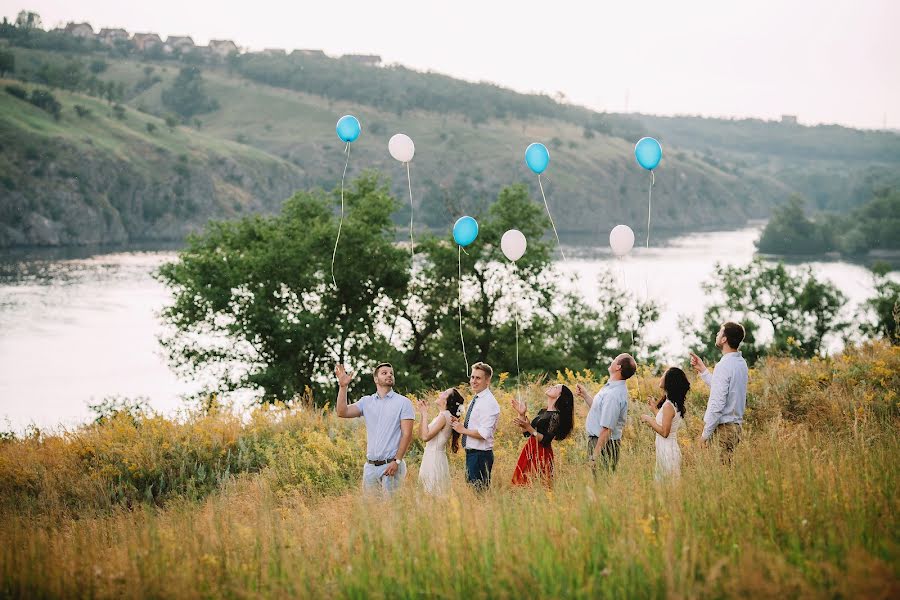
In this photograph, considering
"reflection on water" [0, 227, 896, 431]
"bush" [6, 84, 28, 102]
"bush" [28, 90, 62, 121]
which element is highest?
"bush" [6, 84, 28, 102]

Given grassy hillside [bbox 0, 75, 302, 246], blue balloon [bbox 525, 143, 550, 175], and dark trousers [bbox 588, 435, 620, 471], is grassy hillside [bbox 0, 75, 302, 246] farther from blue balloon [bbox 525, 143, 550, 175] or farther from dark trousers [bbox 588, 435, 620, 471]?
dark trousers [bbox 588, 435, 620, 471]

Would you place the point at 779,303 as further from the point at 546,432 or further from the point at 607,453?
the point at 546,432

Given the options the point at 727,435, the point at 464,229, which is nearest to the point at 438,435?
the point at 727,435

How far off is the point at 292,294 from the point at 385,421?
80.8 feet

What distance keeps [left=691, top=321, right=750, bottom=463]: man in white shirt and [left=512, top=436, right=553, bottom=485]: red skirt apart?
1.52 metres

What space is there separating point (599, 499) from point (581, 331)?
30.9 m

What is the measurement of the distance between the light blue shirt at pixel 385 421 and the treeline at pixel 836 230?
96.0 metres

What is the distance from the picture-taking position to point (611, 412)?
24.0ft

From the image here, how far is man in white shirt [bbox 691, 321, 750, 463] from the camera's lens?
23.9 ft

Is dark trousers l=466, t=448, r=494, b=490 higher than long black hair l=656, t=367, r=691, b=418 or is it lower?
lower

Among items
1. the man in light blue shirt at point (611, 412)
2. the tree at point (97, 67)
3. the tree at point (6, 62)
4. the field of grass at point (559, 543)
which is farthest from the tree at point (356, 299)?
the tree at point (97, 67)

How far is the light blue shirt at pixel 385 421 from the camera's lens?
770 centimetres

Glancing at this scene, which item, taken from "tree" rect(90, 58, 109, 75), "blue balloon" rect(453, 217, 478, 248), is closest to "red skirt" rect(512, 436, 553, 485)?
"blue balloon" rect(453, 217, 478, 248)

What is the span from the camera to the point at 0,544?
6.05 m
